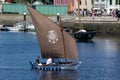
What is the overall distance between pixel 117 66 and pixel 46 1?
373 feet

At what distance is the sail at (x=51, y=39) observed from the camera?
7331 cm

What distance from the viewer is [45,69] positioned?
238 feet

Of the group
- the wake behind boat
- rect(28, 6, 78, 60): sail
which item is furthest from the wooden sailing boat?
the wake behind boat

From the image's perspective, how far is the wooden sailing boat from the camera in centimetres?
7325

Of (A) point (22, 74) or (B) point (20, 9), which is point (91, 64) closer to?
(A) point (22, 74)

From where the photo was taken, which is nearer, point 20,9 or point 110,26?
point 110,26

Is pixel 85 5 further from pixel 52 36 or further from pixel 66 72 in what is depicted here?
pixel 66 72

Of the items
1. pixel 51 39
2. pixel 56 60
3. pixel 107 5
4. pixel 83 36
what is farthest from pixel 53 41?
pixel 107 5

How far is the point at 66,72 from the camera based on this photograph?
2825 inches

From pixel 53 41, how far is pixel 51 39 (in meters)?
0.27

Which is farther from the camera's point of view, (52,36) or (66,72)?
(52,36)

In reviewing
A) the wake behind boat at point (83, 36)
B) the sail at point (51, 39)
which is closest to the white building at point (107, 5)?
the wake behind boat at point (83, 36)

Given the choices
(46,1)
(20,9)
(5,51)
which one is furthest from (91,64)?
(46,1)

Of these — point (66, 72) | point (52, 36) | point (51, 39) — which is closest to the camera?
point (66, 72)
